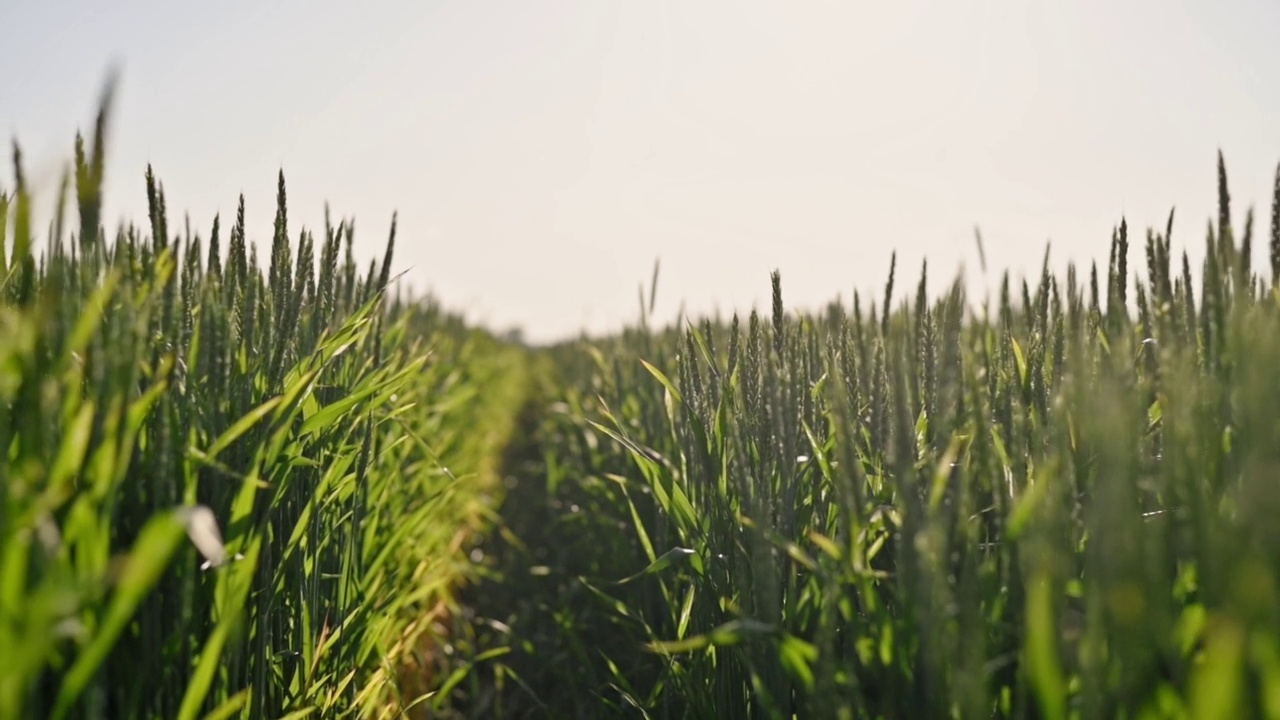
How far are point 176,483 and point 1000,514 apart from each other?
105cm

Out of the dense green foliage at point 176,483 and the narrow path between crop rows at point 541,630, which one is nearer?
the dense green foliage at point 176,483

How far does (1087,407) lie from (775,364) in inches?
18.2

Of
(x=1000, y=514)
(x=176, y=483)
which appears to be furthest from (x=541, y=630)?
(x=1000, y=514)

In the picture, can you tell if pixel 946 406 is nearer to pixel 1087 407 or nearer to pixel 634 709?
pixel 1087 407

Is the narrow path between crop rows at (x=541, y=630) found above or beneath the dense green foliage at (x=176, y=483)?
beneath

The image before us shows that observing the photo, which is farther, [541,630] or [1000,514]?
[541,630]

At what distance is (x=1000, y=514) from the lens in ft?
3.54

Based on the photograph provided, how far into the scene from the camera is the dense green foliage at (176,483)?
2.59 feet

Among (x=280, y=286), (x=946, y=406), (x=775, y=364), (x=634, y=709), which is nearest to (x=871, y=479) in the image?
(x=775, y=364)

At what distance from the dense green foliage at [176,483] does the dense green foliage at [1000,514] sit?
22.7 inches

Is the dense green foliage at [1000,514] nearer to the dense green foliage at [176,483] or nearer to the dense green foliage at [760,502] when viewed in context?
the dense green foliage at [760,502]

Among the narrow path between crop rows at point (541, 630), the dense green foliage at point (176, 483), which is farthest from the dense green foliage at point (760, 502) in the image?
the narrow path between crop rows at point (541, 630)

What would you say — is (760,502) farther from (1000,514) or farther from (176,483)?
(176,483)

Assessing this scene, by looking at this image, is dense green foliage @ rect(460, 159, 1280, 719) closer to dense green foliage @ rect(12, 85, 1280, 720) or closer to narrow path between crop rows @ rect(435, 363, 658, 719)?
dense green foliage @ rect(12, 85, 1280, 720)
